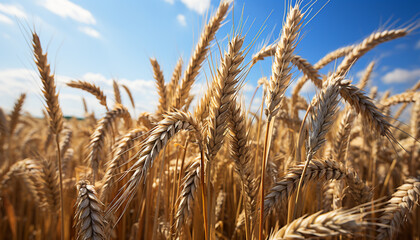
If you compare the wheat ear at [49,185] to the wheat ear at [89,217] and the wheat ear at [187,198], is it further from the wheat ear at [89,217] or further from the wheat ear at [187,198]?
the wheat ear at [187,198]

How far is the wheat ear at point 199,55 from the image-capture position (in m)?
1.46

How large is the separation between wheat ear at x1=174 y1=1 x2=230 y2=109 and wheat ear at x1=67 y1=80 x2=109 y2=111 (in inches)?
41.8

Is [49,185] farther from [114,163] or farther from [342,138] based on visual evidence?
[342,138]

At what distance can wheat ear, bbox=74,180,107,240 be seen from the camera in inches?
35.7

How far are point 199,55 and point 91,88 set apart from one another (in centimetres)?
125

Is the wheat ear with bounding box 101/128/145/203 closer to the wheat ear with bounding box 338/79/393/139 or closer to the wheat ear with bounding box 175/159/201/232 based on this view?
the wheat ear with bounding box 175/159/201/232

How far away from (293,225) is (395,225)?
0.88m

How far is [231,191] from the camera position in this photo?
235 centimetres

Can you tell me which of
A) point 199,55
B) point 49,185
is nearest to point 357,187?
point 199,55

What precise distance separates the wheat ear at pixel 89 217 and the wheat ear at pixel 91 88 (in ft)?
4.39

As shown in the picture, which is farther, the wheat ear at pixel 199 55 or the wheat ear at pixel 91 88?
the wheat ear at pixel 91 88

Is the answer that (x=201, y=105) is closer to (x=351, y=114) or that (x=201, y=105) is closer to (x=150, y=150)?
(x=150, y=150)

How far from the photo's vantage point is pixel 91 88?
2.17 meters

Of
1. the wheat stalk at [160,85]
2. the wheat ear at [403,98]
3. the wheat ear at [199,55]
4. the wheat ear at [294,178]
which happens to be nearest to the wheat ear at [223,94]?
the wheat ear at [294,178]
